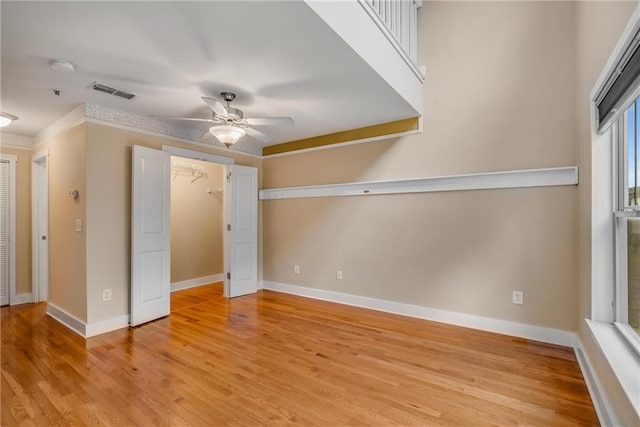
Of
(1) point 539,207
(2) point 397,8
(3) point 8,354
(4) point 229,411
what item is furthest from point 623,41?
(3) point 8,354

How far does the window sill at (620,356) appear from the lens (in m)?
1.37

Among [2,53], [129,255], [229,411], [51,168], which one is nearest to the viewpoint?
[229,411]

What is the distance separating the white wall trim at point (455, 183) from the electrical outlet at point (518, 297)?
3.51 ft

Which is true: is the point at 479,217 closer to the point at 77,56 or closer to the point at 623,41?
the point at 623,41

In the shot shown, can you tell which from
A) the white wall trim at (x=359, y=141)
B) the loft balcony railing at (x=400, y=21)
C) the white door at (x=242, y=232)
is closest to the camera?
the loft balcony railing at (x=400, y=21)

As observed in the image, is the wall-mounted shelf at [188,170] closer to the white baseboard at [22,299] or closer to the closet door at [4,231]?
the closet door at [4,231]

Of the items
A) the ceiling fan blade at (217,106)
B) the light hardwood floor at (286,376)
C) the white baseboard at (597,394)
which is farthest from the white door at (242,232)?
the white baseboard at (597,394)

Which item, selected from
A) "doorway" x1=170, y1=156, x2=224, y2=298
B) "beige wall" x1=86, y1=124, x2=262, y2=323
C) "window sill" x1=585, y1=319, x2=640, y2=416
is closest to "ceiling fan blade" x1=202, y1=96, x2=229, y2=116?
"beige wall" x1=86, y1=124, x2=262, y2=323

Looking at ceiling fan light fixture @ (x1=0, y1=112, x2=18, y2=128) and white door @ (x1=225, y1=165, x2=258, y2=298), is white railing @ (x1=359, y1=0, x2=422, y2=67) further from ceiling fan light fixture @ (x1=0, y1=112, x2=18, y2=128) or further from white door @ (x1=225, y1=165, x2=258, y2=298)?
ceiling fan light fixture @ (x1=0, y1=112, x2=18, y2=128)

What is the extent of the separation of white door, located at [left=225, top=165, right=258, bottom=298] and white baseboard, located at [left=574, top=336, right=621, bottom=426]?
394 centimetres

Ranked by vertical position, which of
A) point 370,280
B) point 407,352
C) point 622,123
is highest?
point 622,123

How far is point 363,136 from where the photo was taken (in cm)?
399

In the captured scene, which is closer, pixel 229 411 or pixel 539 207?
pixel 229 411

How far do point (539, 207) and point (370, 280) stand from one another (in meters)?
2.02
